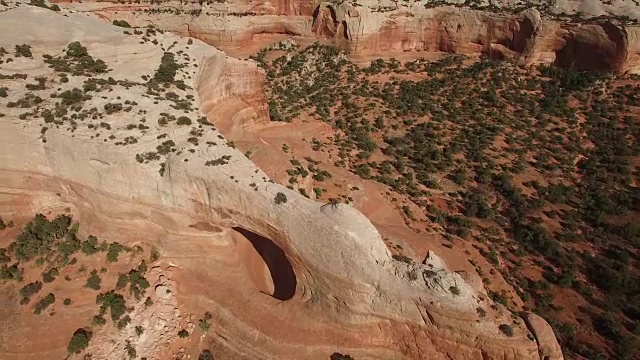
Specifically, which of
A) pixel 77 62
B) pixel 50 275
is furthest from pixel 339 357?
pixel 77 62

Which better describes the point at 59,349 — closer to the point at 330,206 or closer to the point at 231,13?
the point at 330,206

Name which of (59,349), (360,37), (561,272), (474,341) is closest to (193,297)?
(59,349)

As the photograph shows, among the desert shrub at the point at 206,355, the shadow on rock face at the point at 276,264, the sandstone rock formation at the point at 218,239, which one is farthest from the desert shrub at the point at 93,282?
the shadow on rock face at the point at 276,264

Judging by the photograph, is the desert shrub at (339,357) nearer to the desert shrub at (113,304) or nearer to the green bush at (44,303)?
the desert shrub at (113,304)

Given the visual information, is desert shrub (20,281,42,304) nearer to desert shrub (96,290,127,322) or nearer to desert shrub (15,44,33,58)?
desert shrub (96,290,127,322)

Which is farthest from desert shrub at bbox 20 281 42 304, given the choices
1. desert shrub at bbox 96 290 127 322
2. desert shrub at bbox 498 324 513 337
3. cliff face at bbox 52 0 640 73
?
cliff face at bbox 52 0 640 73

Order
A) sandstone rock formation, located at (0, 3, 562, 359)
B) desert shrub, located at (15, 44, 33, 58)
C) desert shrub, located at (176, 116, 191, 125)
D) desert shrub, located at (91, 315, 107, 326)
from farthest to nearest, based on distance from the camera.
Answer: desert shrub, located at (15, 44, 33, 58)
desert shrub, located at (176, 116, 191, 125)
desert shrub, located at (91, 315, 107, 326)
sandstone rock formation, located at (0, 3, 562, 359)
